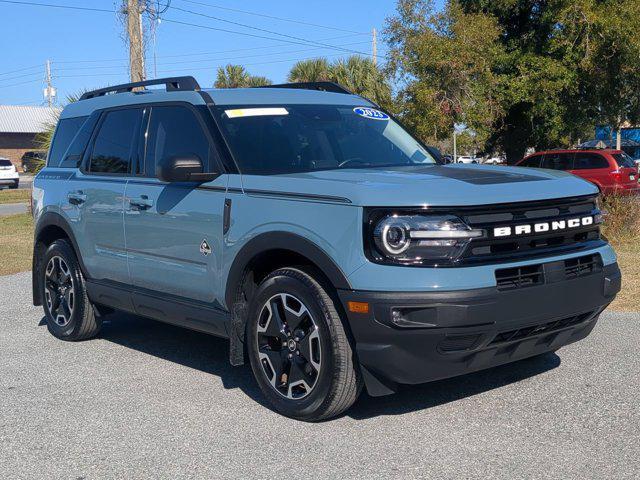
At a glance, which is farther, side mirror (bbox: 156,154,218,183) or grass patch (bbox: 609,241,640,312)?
grass patch (bbox: 609,241,640,312)

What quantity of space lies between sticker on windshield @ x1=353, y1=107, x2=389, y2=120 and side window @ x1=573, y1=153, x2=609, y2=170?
17.0m

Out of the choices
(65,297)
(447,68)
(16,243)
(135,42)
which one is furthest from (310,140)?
(447,68)

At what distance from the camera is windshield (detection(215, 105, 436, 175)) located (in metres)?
5.41

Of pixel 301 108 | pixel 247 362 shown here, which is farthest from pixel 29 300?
pixel 301 108

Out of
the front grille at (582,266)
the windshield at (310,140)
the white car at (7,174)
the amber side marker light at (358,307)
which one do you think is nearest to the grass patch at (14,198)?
the white car at (7,174)

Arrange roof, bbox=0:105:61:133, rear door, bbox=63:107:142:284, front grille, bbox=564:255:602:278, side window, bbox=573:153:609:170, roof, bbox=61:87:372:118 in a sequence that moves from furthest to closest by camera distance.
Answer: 1. roof, bbox=0:105:61:133
2. side window, bbox=573:153:609:170
3. rear door, bbox=63:107:142:284
4. roof, bbox=61:87:372:118
5. front grille, bbox=564:255:602:278

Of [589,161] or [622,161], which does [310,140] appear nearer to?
[589,161]

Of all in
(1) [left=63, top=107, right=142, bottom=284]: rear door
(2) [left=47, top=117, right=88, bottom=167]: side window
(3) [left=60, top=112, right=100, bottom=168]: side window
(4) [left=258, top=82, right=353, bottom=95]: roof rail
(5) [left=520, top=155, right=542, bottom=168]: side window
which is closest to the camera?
(1) [left=63, top=107, right=142, bottom=284]: rear door

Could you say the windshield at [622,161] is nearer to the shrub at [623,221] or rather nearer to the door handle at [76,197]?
the shrub at [623,221]

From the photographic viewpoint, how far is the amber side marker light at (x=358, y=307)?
4.27 metres

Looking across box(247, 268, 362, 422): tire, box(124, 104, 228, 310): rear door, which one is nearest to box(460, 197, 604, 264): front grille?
box(247, 268, 362, 422): tire

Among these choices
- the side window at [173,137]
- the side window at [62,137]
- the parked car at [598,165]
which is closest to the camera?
the side window at [173,137]

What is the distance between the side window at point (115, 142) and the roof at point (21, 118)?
2735 inches

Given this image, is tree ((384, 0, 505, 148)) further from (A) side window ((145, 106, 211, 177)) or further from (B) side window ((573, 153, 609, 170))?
(A) side window ((145, 106, 211, 177))
